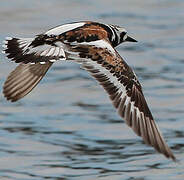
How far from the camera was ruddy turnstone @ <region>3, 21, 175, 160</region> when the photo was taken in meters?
5.85

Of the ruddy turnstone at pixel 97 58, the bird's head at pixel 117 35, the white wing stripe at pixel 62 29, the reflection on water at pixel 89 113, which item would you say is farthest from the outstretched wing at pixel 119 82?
the reflection on water at pixel 89 113

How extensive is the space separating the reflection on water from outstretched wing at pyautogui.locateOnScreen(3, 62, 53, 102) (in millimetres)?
551

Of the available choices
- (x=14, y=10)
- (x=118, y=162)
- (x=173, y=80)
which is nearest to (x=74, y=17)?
(x=14, y=10)

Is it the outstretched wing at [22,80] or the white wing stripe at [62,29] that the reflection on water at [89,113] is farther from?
the white wing stripe at [62,29]

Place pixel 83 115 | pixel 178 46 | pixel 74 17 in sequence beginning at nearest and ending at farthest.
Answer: pixel 83 115 → pixel 178 46 → pixel 74 17

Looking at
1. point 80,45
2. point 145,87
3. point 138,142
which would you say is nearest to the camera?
point 80,45

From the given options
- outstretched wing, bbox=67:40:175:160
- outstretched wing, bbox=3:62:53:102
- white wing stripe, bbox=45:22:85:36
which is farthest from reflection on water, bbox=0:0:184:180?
white wing stripe, bbox=45:22:85:36

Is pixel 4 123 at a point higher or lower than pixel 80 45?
lower

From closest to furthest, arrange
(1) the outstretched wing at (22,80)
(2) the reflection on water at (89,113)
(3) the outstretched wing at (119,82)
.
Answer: (3) the outstretched wing at (119,82) → (1) the outstretched wing at (22,80) → (2) the reflection on water at (89,113)

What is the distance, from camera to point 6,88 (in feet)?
21.0

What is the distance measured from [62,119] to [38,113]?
0.63 ft

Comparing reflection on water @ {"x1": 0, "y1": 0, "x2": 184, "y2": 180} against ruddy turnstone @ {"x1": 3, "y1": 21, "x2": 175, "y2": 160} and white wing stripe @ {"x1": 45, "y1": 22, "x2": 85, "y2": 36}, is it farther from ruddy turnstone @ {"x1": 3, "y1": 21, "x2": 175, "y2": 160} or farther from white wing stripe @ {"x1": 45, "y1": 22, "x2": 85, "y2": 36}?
white wing stripe @ {"x1": 45, "y1": 22, "x2": 85, "y2": 36}

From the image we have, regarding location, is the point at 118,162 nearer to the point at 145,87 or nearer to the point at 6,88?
the point at 6,88

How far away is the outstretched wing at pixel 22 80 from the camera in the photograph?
6.35 metres
